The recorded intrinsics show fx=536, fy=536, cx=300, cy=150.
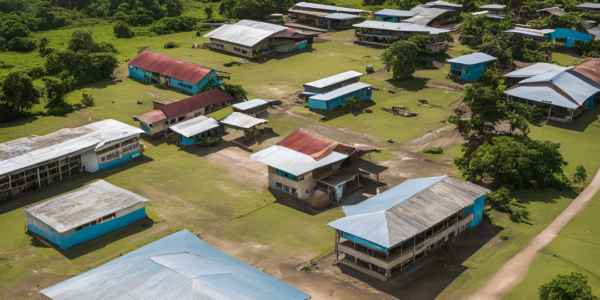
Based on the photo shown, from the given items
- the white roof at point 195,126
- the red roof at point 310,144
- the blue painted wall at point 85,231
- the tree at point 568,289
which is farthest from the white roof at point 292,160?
the tree at point 568,289

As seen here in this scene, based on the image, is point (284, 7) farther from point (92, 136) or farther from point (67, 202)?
point (67, 202)

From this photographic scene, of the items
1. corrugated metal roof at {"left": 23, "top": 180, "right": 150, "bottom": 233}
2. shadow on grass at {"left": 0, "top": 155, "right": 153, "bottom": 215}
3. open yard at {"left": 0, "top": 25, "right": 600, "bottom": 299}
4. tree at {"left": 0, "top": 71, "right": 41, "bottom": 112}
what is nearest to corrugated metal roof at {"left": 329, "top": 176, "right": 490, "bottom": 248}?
open yard at {"left": 0, "top": 25, "right": 600, "bottom": 299}

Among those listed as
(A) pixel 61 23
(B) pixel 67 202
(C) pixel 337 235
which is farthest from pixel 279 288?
(A) pixel 61 23

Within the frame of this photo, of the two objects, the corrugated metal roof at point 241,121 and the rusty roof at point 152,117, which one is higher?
the rusty roof at point 152,117

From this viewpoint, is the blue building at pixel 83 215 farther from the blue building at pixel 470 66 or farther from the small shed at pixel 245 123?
the blue building at pixel 470 66

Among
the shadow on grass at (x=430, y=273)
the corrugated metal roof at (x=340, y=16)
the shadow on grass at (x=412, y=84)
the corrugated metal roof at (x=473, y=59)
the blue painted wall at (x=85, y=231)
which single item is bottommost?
the shadow on grass at (x=430, y=273)

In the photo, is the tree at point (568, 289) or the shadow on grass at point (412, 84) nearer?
the tree at point (568, 289)

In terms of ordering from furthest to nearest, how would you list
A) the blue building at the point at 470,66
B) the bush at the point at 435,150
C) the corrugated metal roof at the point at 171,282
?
the blue building at the point at 470,66, the bush at the point at 435,150, the corrugated metal roof at the point at 171,282
